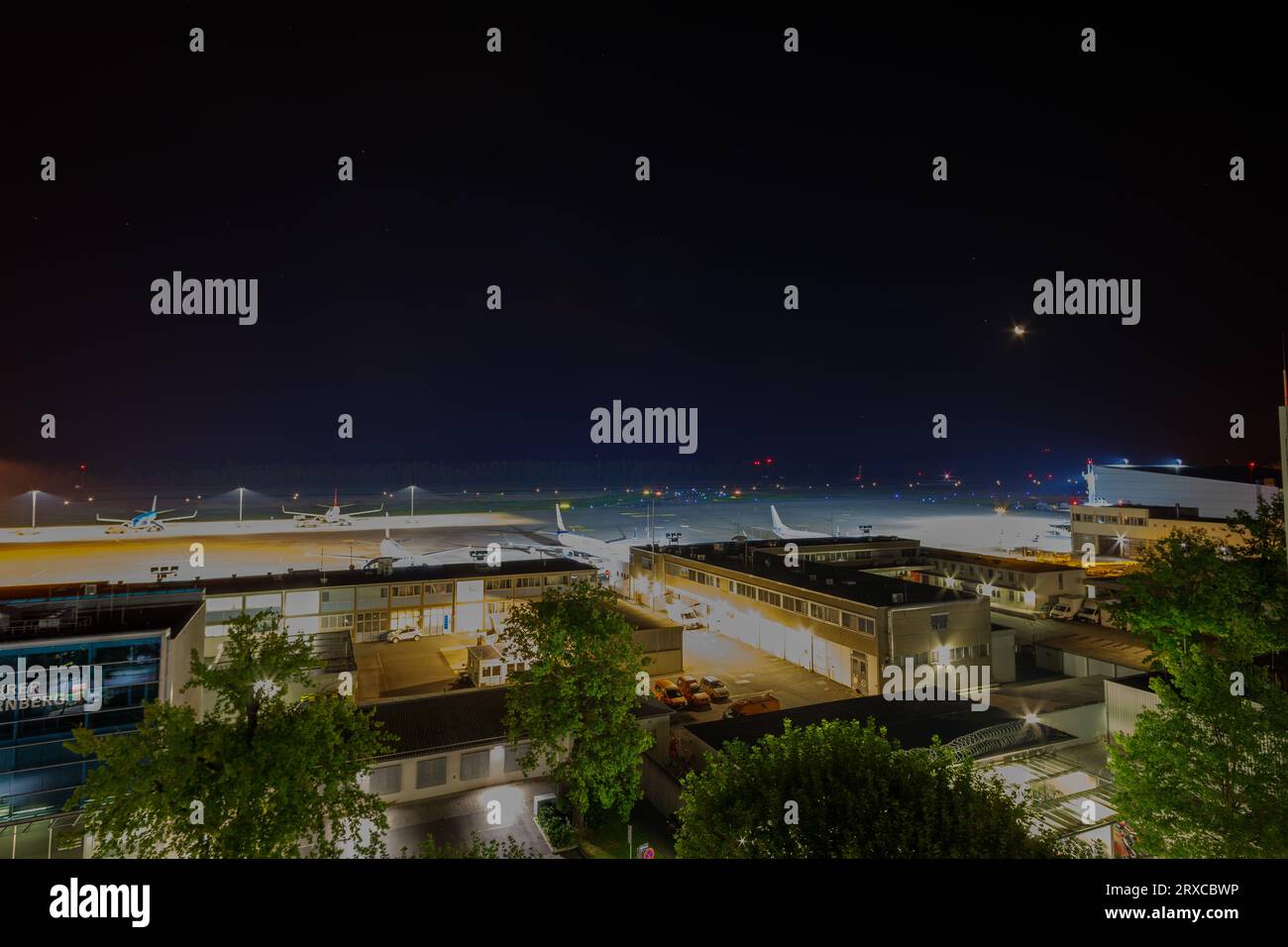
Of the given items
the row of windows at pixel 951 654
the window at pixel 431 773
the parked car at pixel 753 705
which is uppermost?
the row of windows at pixel 951 654

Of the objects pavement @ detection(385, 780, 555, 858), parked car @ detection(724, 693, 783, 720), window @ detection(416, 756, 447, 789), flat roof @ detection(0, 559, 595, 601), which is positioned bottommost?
pavement @ detection(385, 780, 555, 858)

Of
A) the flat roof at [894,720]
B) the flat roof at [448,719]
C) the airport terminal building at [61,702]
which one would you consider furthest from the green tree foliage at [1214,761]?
the airport terminal building at [61,702]

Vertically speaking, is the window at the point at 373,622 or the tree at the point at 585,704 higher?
the tree at the point at 585,704

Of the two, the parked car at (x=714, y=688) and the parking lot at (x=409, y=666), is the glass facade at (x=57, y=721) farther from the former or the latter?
the parked car at (x=714, y=688)

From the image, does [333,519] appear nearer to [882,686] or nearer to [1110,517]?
[882,686]

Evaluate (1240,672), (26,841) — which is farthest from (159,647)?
(1240,672)

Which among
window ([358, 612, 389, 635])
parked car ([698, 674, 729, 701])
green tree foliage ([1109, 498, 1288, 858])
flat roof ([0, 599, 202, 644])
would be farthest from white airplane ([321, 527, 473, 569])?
green tree foliage ([1109, 498, 1288, 858])

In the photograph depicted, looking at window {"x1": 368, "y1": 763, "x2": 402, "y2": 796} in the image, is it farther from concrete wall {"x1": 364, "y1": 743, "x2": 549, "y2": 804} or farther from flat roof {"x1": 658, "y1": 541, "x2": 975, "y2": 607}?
flat roof {"x1": 658, "y1": 541, "x2": 975, "y2": 607}
